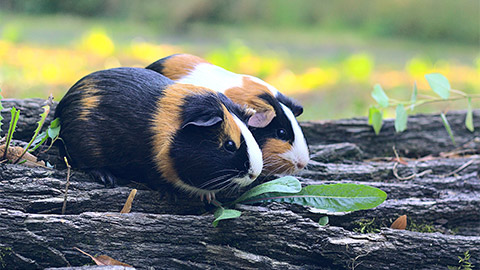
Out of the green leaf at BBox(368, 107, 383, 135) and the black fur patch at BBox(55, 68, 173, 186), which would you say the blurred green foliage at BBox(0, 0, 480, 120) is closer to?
the green leaf at BBox(368, 107, 383, 135)

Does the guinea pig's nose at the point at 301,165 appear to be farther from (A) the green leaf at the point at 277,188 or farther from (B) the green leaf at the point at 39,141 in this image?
(B) the green leaf at the point at 39,141

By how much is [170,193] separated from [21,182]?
44 centimetres

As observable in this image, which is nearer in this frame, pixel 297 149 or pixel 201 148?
pixel 201 148

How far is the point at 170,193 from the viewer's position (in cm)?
149

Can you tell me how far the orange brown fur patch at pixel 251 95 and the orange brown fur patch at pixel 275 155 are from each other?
0.13m

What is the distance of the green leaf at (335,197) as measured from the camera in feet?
4.84

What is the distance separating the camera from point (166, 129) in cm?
142

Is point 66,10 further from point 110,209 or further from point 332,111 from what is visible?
point 110,209

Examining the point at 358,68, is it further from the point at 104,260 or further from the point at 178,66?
the point at 104,260

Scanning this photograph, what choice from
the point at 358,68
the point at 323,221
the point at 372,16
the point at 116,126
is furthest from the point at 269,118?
the point at 372,16

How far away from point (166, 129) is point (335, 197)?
585mm

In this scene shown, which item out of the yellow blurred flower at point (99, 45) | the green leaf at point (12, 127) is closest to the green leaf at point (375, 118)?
the green leaf at point (12, 127)

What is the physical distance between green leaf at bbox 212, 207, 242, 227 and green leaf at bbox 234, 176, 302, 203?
110 mm

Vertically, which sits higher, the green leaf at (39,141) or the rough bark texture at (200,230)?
the green leaf at (39,141)
